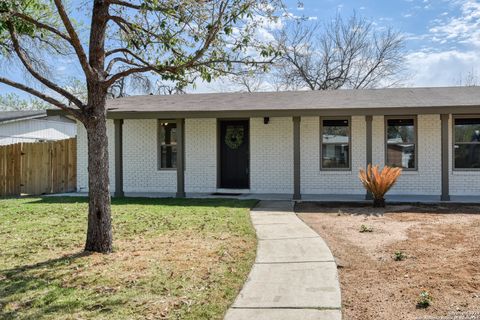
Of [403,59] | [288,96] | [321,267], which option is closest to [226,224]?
[321,267]

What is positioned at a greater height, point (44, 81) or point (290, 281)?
point (44, 81)

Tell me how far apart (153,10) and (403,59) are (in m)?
28.6

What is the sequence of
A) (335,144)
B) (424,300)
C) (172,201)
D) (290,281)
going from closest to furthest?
(424,300) < (290,281) < (172,201) < (335,144)

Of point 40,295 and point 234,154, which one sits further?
point 234,154

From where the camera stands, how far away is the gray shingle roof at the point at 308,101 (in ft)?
39.0

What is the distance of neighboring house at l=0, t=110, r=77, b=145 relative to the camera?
19.8 meters

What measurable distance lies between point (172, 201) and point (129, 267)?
21.0 feet

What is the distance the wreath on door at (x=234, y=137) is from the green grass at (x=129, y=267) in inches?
190

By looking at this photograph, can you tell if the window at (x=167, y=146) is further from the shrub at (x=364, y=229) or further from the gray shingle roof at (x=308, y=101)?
the shrub at (x=364, y=229)

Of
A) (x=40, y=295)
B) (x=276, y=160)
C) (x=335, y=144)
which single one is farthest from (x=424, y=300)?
(x=276, y=160)

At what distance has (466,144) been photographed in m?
12.4

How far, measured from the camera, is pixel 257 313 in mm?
3826

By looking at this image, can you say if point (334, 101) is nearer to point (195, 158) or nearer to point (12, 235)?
point (195, 158)

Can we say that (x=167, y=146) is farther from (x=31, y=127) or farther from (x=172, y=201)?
(x=31, y=127)
